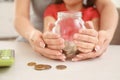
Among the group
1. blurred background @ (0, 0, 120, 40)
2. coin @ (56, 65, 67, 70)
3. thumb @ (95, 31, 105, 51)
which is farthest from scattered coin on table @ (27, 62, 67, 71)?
blurred background @ (0, 0, 120, 40)

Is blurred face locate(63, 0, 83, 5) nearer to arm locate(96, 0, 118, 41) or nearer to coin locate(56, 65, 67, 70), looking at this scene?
arm locate(96, 0, 118, 41)

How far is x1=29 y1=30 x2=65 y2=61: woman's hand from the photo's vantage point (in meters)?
0.81

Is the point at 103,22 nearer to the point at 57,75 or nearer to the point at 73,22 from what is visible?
the point at 73,22

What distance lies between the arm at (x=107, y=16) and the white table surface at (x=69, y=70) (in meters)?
0.13

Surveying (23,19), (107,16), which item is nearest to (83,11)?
(107,16)

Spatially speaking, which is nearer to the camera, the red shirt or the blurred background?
the red shirt

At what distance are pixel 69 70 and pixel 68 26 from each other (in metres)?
0.14

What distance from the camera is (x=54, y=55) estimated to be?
81 cm

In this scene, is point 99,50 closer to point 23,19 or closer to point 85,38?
point 85,38

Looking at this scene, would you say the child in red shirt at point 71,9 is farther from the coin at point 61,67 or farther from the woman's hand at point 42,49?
the coin at point 61,67

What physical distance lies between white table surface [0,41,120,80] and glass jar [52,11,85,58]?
61 millimetres

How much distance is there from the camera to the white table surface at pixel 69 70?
2.25ft

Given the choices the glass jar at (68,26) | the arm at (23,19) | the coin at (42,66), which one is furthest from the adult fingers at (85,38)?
the arm at (23,19)

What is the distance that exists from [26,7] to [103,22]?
0.35 meters
